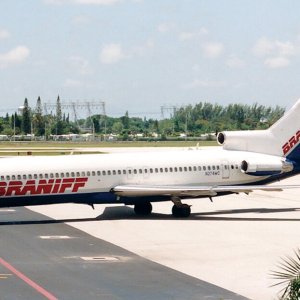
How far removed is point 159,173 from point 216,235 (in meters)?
7.37

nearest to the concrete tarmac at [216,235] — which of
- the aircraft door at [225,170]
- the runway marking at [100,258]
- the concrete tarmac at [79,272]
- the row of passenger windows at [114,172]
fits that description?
the concrete tarmac at [79,272]

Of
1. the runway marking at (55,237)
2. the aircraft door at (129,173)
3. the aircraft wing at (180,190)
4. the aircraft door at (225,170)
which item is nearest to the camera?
the runway marking at (55,237)

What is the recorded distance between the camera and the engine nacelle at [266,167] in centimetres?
4519

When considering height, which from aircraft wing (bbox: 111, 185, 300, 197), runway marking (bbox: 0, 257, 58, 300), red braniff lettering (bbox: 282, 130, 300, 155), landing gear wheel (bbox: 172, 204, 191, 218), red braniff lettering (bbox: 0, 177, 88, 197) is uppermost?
red braniff lettering (bbox: 282, 130, 300, 155)

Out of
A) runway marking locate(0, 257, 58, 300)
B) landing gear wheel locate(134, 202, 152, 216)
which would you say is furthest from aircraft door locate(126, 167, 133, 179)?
runway marking locate(0, 257, 58, 300)

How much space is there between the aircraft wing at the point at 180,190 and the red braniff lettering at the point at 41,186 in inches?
75.0

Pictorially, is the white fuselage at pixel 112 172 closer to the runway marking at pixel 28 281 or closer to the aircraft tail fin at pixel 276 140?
the aircraft tail fin at pixel 276 140

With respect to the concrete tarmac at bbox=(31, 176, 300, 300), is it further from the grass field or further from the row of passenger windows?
the grass field

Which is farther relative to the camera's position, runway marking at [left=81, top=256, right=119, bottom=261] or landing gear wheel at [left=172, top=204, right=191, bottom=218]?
landing gear wheel at [left=172, top=204, right=191, bottom=218]

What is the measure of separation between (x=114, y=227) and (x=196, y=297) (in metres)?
15.5

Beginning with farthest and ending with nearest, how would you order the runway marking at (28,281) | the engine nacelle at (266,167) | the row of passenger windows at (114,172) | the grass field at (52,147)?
the grass field at (52,147) → the engine nacelle at (266,167) → the row of passenger windows at (114,172) → the runway marking at (28,281)

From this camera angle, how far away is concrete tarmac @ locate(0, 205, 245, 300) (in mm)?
25141

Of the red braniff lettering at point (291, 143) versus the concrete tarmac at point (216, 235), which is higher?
the red braniff lettering at point (291, 143)

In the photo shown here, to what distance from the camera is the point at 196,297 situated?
972 inches
